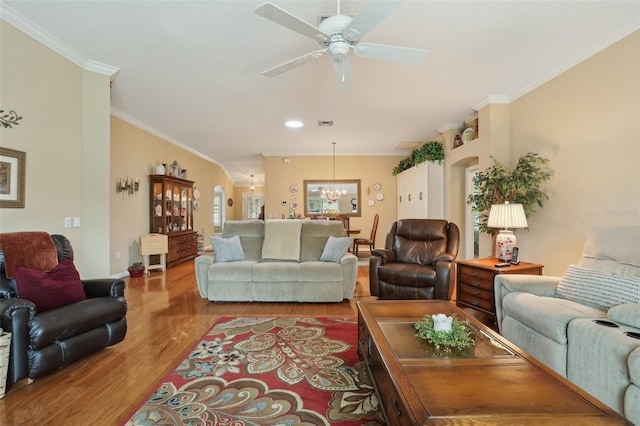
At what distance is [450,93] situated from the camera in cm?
397

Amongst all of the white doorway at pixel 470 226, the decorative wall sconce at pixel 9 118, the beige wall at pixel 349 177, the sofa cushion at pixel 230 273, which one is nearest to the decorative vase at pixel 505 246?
the white doorway at pixel 470 226

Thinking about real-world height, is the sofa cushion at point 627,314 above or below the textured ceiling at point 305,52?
below

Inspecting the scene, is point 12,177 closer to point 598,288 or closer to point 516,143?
point 598,288

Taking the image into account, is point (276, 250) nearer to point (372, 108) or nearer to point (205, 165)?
point (372, 108)

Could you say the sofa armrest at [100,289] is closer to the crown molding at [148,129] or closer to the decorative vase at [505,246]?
the crown molding at [148,129]

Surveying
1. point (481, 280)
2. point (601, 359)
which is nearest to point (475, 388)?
point (601, 359)

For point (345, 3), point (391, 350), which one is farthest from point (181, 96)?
point (391, 350)

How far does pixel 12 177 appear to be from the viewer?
8.43 feet

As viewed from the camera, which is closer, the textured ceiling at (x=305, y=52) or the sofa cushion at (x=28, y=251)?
the sofa cushion at (x=28, y=251)

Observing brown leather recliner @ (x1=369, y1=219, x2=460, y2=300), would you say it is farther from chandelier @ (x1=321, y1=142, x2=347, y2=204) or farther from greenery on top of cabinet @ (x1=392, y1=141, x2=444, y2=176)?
chandelier @ (x1=321, y1=142, x2=347, y2=204)

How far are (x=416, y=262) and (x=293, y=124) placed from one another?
10.1ft

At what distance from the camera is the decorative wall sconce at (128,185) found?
4973mm

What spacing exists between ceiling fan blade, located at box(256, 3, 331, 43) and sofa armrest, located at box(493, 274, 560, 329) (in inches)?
93.9

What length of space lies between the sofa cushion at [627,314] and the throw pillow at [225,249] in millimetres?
3669
